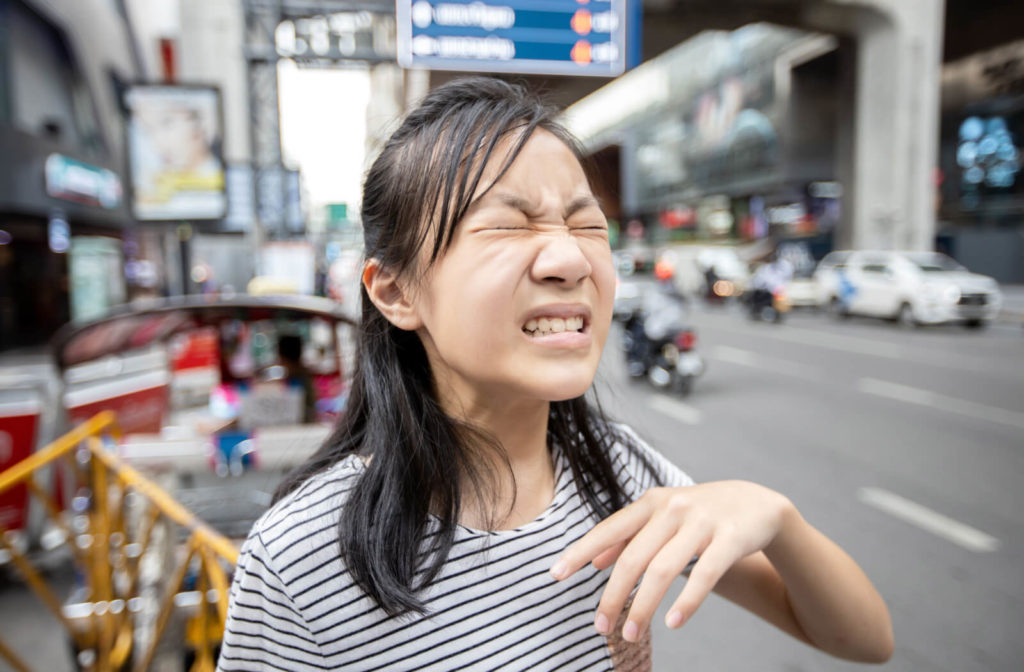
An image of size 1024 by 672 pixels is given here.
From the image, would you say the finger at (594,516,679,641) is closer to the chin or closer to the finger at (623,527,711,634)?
the finger at (623,527,711,634)

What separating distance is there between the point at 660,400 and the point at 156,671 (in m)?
6.91

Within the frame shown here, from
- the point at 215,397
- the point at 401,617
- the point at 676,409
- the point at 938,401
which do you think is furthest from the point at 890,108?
the point at 401,617

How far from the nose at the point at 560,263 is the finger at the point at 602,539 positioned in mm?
280

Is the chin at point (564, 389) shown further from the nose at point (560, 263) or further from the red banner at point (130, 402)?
the red banner at point (130, 402)

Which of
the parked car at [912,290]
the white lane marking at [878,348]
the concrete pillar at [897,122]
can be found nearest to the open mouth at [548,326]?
the white lane marking at [878,348]

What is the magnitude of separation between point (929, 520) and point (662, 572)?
430cm

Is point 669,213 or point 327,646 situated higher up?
point 669,213

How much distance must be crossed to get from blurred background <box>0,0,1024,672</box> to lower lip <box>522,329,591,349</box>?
37cm

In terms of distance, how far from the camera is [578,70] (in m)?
10.4

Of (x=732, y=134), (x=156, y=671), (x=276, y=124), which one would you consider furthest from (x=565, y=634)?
(x=732, y=134)

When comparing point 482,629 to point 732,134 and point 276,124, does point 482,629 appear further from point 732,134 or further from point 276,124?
point 732,134

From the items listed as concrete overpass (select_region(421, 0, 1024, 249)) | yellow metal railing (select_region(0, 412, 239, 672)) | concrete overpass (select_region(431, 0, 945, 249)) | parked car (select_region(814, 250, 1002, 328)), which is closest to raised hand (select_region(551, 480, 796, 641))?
yellow metal railing (select_region(0, 412, 239, 672))

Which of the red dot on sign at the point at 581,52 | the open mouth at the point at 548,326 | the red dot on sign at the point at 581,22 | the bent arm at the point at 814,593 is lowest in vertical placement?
the bent arm at the point at 814,593

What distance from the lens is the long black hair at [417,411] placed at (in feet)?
2.99
